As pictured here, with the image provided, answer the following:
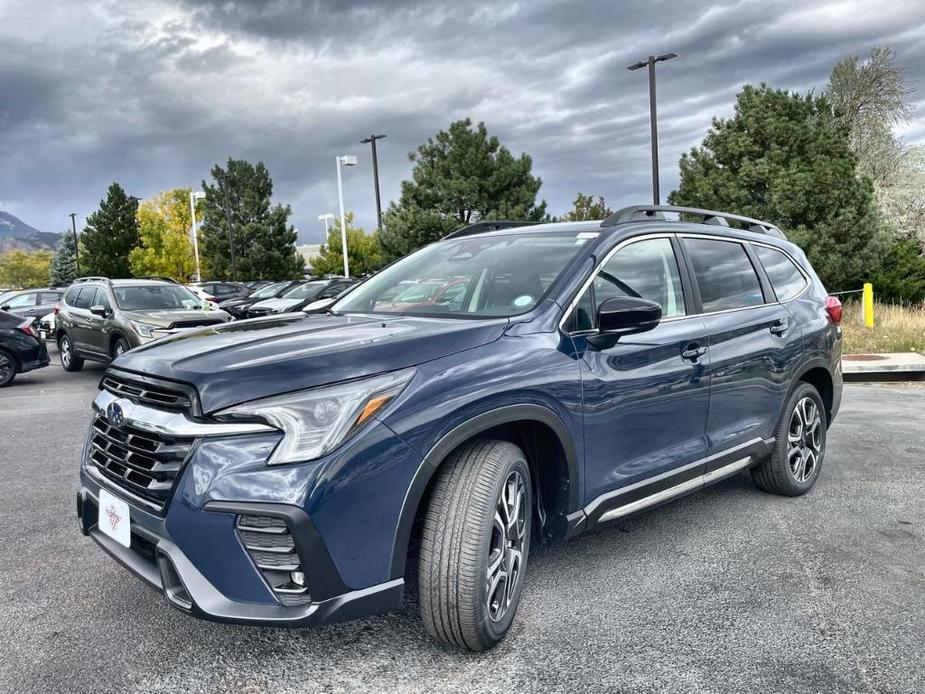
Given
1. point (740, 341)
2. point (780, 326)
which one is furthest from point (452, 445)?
point (780, 326)

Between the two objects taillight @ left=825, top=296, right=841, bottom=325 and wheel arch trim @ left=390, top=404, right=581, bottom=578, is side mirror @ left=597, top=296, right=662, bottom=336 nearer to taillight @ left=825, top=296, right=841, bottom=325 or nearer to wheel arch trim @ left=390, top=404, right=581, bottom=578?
wheel arch trim @ left=390, top=404, right=581, bottom=578

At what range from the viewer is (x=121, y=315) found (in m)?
11.2

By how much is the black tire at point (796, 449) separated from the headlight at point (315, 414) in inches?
119

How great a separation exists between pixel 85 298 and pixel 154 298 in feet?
5.16

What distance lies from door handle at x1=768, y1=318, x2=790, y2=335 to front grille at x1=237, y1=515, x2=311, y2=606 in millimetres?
3164

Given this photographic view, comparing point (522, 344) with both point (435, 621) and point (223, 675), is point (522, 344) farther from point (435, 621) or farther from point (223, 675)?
point (223, 675)

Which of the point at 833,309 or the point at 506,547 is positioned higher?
the point at 833,309

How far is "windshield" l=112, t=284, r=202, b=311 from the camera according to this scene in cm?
1158

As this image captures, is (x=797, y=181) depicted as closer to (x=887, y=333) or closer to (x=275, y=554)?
(x=887, y=333)

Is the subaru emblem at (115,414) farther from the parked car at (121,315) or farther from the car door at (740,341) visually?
the parked car at (121,315)

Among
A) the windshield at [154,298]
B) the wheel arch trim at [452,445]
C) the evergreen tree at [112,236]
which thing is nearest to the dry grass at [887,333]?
the windshield at [154,298]

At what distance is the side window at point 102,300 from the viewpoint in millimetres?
11564

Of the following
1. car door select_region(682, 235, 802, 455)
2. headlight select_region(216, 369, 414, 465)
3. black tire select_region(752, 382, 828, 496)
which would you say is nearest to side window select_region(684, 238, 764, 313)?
car door select_region(682, 235, 802, 455)

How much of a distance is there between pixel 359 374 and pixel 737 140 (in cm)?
1960
